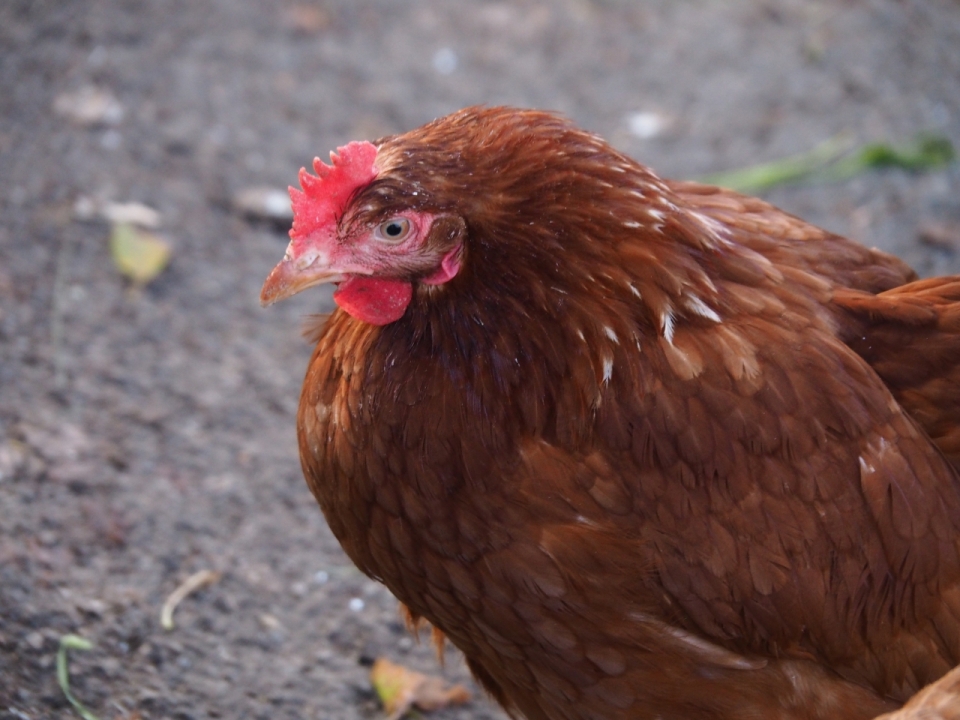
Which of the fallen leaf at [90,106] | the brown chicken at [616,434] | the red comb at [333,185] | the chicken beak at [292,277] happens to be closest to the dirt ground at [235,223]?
the fallen leaf at [90,106]

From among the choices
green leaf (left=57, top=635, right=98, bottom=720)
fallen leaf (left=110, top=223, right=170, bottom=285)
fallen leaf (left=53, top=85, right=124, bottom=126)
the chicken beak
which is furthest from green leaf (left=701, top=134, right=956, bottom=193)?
green leaf (left=57, top=635, right=98, bottom=720)

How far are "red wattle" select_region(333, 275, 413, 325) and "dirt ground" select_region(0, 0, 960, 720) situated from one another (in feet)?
3.70

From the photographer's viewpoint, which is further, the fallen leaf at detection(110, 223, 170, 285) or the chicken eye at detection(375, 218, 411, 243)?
the fallen leaf at detection(110, 223, 170, 285)

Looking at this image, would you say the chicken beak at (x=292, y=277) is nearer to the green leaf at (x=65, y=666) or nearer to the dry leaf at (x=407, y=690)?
the green leaf at (x=65, y=666)

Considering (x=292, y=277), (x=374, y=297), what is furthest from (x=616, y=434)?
(x=292, y=277)

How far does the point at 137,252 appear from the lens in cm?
379

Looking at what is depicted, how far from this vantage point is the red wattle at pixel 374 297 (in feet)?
6.57

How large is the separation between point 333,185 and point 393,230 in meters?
0.15

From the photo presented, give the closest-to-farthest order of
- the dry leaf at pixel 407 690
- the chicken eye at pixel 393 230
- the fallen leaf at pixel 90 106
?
the chicken eye at pixel 393 230
the dry leaf at pixel 407 690
the fallen leaf at pixel 90 106

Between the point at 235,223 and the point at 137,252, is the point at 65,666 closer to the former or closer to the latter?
the point at 137,252

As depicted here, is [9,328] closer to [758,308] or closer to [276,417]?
[276,417]

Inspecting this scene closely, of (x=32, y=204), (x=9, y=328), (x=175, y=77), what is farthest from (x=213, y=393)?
(x=175, y=77)

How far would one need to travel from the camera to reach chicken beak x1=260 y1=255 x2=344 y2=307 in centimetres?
195

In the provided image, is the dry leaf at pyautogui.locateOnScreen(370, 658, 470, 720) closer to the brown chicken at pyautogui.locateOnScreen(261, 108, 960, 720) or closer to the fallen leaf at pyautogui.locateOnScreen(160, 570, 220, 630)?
the fallen leaf at pyautogui.locateOnScreen(160, 570, 220, 630)
